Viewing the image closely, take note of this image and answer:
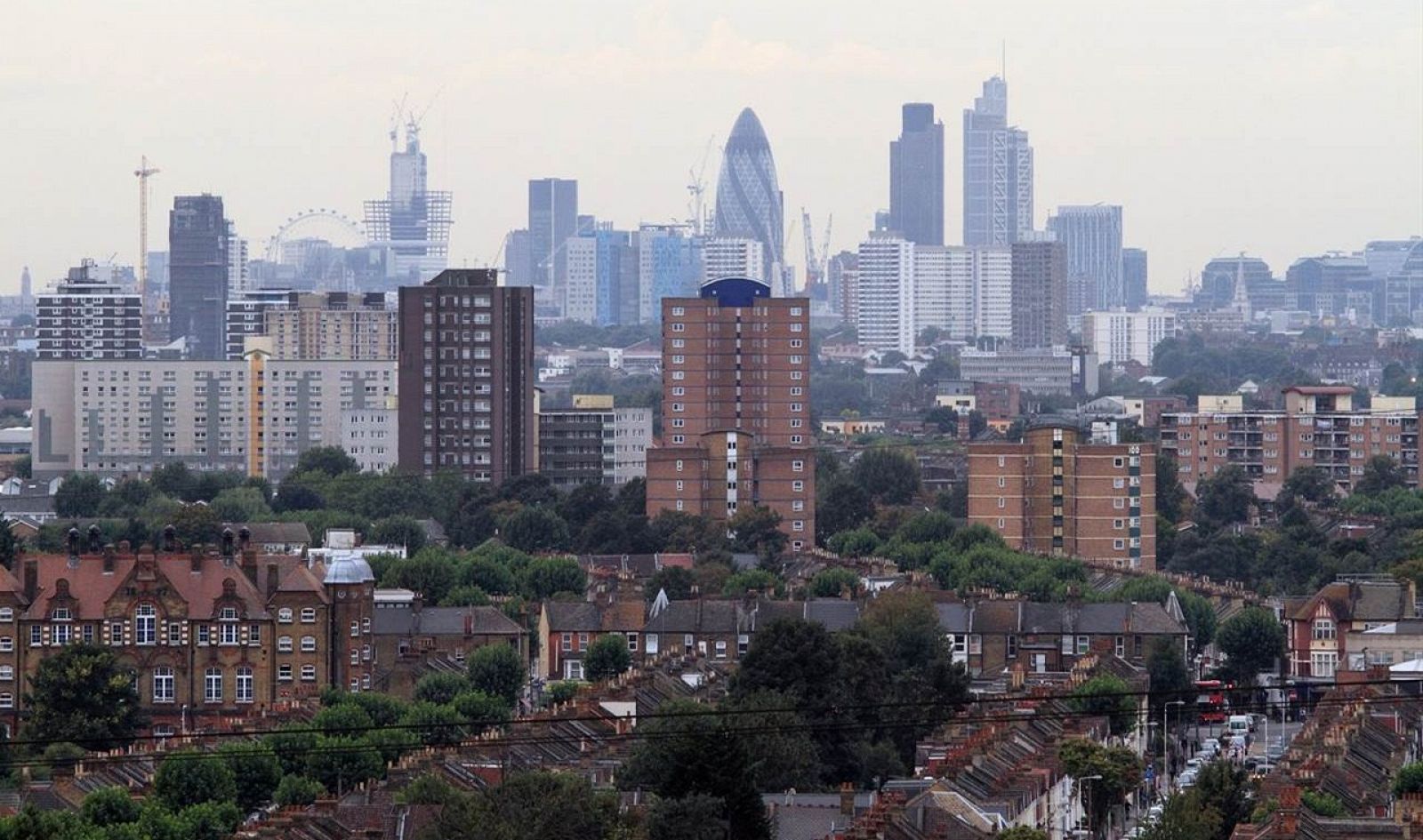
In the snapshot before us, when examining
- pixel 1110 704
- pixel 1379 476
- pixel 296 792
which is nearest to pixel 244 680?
pixel 1110 704

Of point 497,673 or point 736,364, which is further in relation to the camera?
point 736,364

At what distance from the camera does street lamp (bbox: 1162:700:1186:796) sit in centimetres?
4846

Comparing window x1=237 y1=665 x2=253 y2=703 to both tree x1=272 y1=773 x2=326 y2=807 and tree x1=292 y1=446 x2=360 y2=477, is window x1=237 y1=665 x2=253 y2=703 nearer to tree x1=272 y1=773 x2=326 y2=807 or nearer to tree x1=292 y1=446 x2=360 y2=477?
tree x1=272 y1=773 x2=326 y2=807

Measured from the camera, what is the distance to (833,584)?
7031cm

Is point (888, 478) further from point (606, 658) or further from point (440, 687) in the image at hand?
point (440, 687)

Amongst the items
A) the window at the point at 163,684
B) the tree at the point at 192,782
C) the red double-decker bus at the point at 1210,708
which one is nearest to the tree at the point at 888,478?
the red double-decker bus at the point at 1210,708

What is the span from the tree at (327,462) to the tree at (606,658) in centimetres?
4820

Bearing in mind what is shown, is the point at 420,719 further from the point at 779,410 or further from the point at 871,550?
the point at 779,410

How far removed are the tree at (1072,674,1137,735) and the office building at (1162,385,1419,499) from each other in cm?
5779

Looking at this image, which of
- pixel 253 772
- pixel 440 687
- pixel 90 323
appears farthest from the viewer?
pixel 90 323

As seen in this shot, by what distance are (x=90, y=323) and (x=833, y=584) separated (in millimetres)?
99764

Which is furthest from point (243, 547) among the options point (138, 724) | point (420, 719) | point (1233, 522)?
point (1233, 522)

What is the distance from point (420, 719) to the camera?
4931 cm

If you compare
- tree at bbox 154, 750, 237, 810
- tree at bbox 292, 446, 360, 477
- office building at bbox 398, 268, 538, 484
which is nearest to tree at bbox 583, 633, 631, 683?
tree at bbox 154, 750, 237, 810
